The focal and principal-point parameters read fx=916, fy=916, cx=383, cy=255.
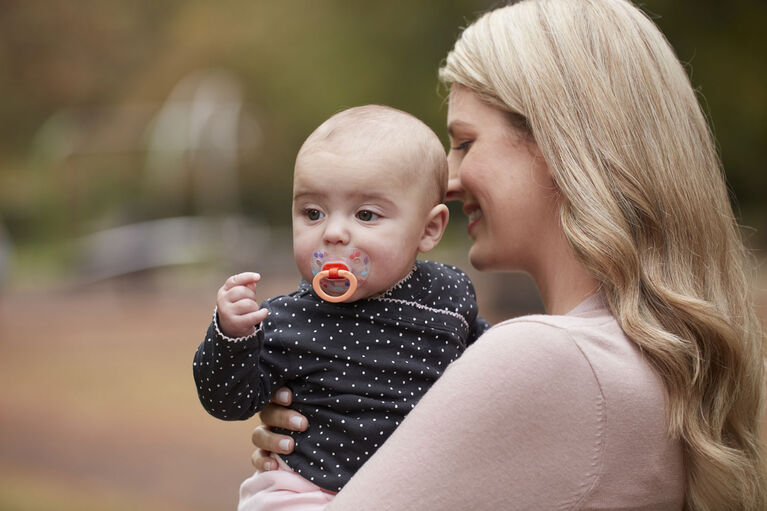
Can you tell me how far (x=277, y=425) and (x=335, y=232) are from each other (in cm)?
41

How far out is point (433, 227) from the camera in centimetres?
181

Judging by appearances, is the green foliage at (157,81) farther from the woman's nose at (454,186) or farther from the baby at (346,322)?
the baby at (346,322)

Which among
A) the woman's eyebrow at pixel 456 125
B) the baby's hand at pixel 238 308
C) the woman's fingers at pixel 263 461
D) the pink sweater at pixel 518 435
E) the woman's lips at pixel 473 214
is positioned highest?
the woman's eyebrow at pixel 456 125

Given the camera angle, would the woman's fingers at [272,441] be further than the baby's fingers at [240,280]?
Yes

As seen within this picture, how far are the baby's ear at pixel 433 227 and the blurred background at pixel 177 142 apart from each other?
6.70 m

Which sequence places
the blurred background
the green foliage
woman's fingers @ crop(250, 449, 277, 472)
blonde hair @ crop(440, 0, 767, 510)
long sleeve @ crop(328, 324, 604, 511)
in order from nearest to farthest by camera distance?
1. long sleeve @ crop(328, 324, 604, 511)
2. blonde hair @ crop(440, 0, 767, 510)
3. woman's fingers @ crop(250, 449, 277, 472)
4. the blurred background
5. the green foliage

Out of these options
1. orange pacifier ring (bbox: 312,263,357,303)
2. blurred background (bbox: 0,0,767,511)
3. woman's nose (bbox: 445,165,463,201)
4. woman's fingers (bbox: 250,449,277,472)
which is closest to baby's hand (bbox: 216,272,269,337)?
orange pacifier ring (bbox: 312,263,357,303)

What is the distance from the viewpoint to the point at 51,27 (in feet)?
60.2

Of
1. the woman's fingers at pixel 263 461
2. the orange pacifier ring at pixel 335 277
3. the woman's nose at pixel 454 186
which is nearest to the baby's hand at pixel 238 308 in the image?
the orange pacifier ring at pixel 335 277

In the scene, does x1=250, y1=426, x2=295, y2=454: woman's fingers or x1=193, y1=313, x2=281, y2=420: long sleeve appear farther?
x1=250, y1=426, x2=295, y2=454: woman's fingers

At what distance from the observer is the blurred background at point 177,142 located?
10391 mm

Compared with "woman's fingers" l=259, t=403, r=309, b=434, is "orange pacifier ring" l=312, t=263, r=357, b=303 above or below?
above

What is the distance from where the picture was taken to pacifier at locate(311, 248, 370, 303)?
166 centimetres

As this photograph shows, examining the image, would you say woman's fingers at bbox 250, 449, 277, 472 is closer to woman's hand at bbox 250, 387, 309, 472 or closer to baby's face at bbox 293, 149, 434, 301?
woman's hand at bbox 250, 387, 309, 472
